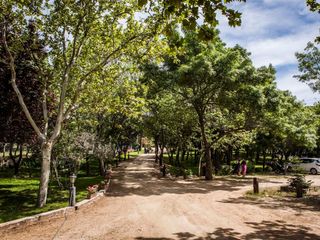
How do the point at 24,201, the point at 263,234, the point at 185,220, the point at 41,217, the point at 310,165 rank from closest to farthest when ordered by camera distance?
the point at 263,234 → the point at 185,220 → the point at 41,217 → the point at 24,201 → the point at 310,165

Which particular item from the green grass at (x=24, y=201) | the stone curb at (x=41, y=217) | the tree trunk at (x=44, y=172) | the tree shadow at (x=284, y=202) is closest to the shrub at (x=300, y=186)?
the tree shadow at (x=284, y=202)

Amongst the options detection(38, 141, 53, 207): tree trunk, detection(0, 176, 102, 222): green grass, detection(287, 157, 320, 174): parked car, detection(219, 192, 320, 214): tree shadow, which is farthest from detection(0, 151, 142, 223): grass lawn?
detection(287, 157, 320, 174): parked car

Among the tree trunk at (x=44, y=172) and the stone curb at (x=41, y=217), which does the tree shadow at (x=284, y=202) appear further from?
the tree trunk at (x=44, y=172)

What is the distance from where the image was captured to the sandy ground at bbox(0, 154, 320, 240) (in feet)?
31.8

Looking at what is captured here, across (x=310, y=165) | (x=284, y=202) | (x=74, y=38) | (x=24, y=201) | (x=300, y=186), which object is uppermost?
(x=74, y=38)

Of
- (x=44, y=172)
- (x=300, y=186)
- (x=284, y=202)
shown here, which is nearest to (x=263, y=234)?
(x=284, y=202)

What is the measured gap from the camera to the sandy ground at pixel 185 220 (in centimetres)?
970

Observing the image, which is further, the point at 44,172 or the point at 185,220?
the point at 44,172

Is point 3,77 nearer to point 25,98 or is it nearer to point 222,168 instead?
point 25,98

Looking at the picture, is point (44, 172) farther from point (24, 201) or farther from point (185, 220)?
point (185, 220)

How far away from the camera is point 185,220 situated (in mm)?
11352

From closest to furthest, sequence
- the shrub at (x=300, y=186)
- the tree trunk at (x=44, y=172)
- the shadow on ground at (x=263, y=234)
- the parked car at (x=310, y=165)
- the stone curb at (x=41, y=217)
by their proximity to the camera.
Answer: the shadow on ground at (x=263, y=234) → the stone curb at (x=41, y=217) → the tree trunk at (x=44, y=172) → the shrub at (x=300, y=186) → the parked car at (x=310, y=165)

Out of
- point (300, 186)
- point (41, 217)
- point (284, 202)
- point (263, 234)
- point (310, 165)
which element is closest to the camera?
point (263, 234)

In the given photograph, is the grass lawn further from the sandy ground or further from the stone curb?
the sandy ground
